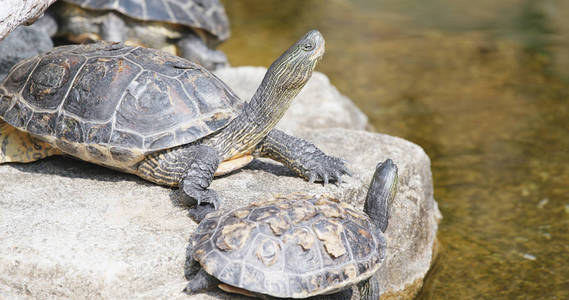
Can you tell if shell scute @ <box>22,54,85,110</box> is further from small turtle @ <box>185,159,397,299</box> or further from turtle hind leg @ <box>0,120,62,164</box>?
small turtle @ <box>185,159,397,299</box>

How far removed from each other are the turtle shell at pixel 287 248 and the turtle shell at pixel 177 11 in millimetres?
4447

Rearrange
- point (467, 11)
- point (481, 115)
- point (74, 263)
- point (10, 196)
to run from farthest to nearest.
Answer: point (467, 11) < point (481, 115) < point (10, 196) < point (74, 263)

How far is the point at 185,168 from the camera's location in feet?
13.7

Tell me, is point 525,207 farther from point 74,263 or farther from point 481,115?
point 74,263

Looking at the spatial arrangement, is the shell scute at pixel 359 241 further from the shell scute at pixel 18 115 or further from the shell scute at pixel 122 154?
the shell scute at pixel 18 115

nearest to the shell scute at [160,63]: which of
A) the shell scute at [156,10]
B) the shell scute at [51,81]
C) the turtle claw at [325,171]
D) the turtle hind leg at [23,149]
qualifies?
the shell scute at [51,81]

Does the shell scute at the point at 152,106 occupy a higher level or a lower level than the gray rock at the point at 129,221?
higher

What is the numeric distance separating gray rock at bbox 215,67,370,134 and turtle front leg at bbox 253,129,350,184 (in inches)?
39.7

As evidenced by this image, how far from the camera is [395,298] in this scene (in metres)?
4.71

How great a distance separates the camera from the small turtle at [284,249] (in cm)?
330

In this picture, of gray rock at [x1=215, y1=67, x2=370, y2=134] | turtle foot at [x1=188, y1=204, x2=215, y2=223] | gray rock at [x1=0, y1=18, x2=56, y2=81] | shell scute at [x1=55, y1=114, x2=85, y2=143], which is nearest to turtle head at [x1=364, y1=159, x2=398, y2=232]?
turtle foot at [x1=188, y1=204, x2=215, y2=223]

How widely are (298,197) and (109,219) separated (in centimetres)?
119

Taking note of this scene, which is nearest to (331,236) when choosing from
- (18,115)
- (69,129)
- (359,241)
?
(359,241)

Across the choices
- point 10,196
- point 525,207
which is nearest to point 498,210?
point 525,207
